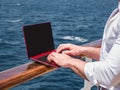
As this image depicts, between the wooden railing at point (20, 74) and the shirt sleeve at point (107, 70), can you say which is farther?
the wooden railing at point (20, 74)

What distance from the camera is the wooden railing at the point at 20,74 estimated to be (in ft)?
7.41

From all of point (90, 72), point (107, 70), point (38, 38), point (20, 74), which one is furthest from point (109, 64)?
point (38, 38)

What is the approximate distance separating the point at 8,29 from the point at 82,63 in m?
65.5

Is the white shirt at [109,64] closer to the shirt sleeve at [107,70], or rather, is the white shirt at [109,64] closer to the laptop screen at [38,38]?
the shirt sleeve at [107,70]

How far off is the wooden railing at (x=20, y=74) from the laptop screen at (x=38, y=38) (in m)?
0.11

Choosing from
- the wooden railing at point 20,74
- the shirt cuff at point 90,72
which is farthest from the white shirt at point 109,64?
the wooden railing at point 20,74

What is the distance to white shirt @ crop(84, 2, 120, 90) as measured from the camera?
6.42 ft

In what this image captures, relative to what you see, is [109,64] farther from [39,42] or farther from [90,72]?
[39,42]

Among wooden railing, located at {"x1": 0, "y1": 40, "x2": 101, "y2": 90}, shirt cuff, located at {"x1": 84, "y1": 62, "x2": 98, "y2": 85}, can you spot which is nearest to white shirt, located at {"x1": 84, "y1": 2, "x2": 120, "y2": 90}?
shirt cuff, located at {"x1": 84, "y1": 62, "x2": 98, "y2": 85}

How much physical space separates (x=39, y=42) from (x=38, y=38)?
0.04 metres

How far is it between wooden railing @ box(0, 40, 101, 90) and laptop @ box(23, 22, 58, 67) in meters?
0.06

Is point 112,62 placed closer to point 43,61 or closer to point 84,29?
point 43,61

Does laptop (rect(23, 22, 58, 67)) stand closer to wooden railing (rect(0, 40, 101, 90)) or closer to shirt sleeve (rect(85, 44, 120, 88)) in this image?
wooden railing (rect(0, 40, 101, 90))

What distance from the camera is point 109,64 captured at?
1.98 meters
